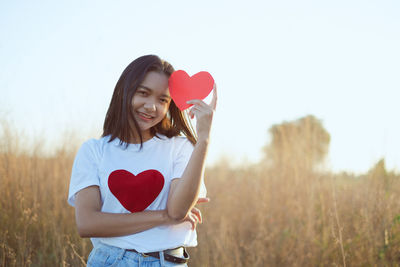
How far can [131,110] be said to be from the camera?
1.38 metres

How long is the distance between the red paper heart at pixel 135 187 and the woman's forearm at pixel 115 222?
7 centimetres

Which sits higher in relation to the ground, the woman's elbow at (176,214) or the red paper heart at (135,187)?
the red paper heart at (135,187)

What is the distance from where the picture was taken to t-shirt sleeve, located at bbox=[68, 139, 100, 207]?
1243 millimetres

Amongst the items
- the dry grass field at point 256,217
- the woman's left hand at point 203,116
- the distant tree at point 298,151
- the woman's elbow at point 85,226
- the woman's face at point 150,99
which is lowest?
the dry grass field at point 256,217

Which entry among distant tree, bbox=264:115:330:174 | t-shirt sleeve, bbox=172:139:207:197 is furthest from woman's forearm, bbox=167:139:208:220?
distant tree, bbox=264:115:330:174

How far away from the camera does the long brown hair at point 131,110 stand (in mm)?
1358

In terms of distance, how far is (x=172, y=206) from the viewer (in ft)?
3.96

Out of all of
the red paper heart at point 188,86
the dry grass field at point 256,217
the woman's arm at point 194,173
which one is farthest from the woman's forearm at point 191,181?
the dry grass field at point 256,217

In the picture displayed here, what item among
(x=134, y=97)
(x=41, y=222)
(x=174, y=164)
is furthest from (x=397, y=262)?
(x=41, y=222)

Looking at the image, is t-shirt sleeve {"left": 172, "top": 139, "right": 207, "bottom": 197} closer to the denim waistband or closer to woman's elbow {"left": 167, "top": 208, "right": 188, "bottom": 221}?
woman's elbow {"left": 167, "top": 208, "right": 188, "bottom": 221}

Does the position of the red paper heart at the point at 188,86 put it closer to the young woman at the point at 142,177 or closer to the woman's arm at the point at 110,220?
the young woman at the point at 142,177

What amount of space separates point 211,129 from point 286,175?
248 cm

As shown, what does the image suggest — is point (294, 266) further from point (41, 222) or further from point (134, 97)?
point (41, 222)

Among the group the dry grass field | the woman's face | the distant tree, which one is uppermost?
the woman's face
